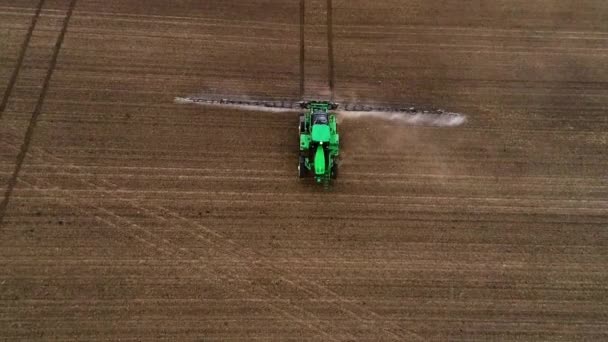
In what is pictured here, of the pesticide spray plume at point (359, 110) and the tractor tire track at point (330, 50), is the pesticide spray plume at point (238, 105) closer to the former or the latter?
the pesticide spray plume at point (359, 110)

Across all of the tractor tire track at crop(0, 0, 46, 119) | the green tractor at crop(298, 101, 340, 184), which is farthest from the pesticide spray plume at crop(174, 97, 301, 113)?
the tractor tire track at crop(0, 0, 46, 119)

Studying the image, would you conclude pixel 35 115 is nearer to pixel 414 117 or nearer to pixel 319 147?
pixel 319 147

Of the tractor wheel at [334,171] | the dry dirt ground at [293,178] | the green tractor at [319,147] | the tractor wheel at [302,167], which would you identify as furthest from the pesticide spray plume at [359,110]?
the tractor wheel at [302,167]

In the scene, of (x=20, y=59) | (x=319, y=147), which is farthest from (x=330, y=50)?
(x=20, y=59)

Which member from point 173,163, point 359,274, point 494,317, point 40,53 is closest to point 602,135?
point 494,317

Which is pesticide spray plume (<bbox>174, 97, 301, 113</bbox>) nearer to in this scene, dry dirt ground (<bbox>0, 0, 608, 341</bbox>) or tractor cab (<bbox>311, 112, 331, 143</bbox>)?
dry dirt ground (<bbox>0, 0, 608, 341</bbox>)
